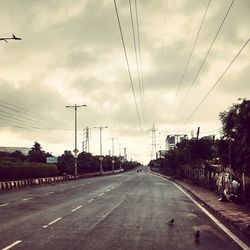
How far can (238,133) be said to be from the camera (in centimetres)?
1938

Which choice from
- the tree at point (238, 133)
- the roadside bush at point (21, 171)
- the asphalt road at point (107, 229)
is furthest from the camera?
the roadside bush at point (21, 171)

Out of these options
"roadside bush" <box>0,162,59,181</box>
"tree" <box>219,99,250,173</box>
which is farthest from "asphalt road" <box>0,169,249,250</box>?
"roadside bush" <box>0,162,59,181</box>

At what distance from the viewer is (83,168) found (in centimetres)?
10594

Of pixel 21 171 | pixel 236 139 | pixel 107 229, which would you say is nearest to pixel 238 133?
pixel 236 139

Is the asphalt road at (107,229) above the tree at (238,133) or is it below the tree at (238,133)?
below

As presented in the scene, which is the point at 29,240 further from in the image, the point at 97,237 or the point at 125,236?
the point at 125,236

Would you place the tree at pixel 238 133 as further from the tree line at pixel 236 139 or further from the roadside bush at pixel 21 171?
the roadside bush at pixel 21 171

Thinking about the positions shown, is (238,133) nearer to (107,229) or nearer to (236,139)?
(236,139)

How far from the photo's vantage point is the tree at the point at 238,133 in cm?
1833

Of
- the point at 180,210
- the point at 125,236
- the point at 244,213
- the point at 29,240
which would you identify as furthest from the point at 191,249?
the point at 180,210

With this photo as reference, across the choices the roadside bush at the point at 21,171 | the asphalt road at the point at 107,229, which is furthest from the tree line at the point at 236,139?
the roadside bush at the point at 21,171

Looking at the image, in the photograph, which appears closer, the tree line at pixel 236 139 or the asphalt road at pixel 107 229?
the asphalt road at pixel 107 229

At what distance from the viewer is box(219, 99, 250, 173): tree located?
18328 millimetres

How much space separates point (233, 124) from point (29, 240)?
1260 cm
